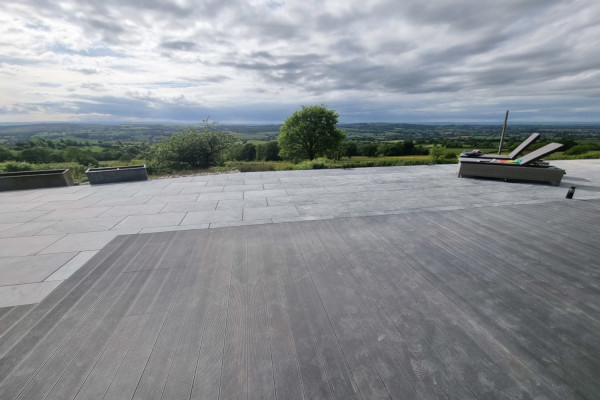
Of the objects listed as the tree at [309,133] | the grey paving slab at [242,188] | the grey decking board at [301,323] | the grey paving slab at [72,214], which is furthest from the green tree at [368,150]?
the grey decking board at [301,323]

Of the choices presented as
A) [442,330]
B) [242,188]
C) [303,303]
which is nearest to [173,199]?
[242,188]

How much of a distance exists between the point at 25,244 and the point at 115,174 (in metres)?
5.27

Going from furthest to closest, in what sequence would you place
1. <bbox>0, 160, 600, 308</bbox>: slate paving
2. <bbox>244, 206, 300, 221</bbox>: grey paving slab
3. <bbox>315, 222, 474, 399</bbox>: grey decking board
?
<bbox>244, 206, 300, 221</bbox>: grey paving slab < <bbox>0, 160, 600, 308</bbox>: slate paving < <bbox>315, 222, 474, 399</bbox>: grey decking board

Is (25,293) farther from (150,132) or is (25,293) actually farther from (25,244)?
(150,132)

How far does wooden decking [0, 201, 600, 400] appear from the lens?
2.00 m

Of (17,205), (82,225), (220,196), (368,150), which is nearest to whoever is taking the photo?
(82,225)

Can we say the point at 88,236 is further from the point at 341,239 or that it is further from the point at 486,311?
the point at 486,311

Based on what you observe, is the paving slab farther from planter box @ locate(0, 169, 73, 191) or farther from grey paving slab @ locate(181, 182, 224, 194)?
planter box @ locate(0, 169, 73, 191)

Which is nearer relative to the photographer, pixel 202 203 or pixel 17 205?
pixel 202 203

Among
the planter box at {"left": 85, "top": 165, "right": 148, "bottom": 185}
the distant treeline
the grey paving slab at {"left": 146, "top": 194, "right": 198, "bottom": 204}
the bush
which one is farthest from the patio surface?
the distant treeline

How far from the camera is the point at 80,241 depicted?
462 cm

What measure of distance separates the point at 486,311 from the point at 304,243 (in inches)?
100

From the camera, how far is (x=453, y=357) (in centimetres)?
220

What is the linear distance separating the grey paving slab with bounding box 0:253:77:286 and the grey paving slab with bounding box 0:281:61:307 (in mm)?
134
